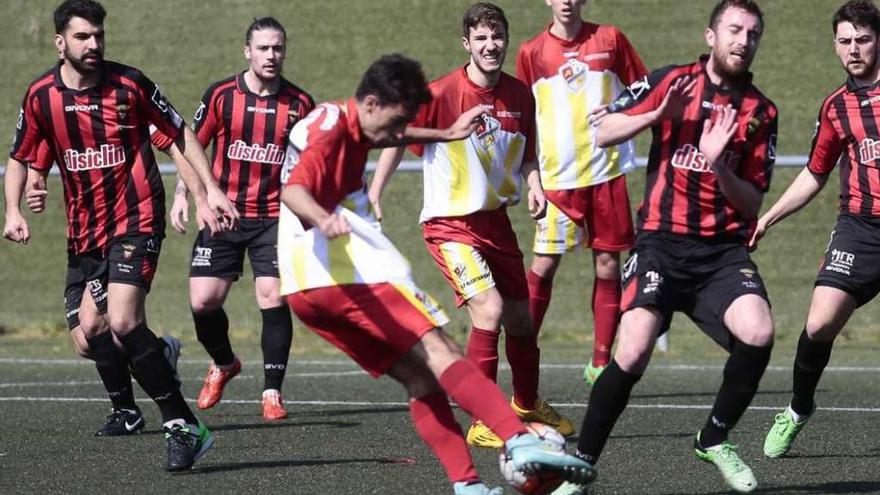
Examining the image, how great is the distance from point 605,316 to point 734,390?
10.9ft

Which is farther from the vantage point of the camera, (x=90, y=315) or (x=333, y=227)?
(x=90, y=315)

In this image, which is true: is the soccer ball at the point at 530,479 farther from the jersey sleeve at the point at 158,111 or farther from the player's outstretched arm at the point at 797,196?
the jersey sleeve at the point at 158,111

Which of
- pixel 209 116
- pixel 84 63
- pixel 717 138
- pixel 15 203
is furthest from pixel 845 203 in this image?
pixel 15 203

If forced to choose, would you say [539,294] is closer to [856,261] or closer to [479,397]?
[856,261]

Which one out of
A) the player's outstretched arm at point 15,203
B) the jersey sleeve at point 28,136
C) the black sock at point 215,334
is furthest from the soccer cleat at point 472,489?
the black sock at point 215,334

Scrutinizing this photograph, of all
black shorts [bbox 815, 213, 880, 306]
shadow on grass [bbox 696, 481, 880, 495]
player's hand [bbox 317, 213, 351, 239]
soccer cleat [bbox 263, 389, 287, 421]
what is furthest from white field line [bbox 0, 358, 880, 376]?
player's hand [bbox 317, 213, 351, 239]

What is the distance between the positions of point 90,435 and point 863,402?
4513 millimetres

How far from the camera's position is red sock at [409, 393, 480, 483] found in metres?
5.48

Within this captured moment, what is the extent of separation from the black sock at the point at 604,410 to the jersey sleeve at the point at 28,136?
11.3 ft

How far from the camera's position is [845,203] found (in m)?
7.39

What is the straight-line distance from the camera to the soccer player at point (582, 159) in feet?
29.9

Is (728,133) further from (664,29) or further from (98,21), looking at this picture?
(664,29)

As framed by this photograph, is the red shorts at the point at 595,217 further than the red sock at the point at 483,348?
Yes

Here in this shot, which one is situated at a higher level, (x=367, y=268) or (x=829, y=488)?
(x=367, y=268)
